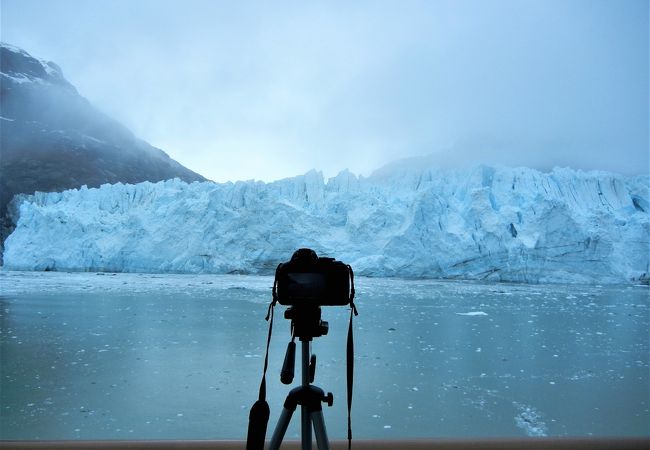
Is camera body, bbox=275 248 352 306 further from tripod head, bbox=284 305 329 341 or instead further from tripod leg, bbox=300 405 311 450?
tripod leg, bbox=300 405 311 450

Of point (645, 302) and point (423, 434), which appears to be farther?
point (645, 302)

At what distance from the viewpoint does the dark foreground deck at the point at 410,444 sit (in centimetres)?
153

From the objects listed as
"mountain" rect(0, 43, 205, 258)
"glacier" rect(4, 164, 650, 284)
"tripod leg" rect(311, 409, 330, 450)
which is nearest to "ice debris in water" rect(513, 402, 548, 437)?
"tripod leg" rect(311, 409, 330, 450)

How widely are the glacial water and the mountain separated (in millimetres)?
25489

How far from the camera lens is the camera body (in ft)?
3.18

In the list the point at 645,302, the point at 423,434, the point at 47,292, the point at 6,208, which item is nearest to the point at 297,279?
the point at 423,434

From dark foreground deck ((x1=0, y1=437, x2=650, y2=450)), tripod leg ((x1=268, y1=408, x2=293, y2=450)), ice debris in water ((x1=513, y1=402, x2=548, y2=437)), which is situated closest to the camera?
tripod leg ((x1=268, y1=408, x2=293, y2=450))

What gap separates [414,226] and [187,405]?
55.1ft

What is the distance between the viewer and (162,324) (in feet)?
21.0

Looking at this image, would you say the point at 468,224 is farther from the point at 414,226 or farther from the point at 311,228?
the point at 311,228

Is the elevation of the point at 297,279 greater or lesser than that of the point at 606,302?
greater

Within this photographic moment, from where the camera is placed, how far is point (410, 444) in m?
1.54

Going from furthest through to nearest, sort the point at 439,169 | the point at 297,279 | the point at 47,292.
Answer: the point at 439,169, the point at 47,292, the point at 297,279

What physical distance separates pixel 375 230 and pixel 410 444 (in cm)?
1940
